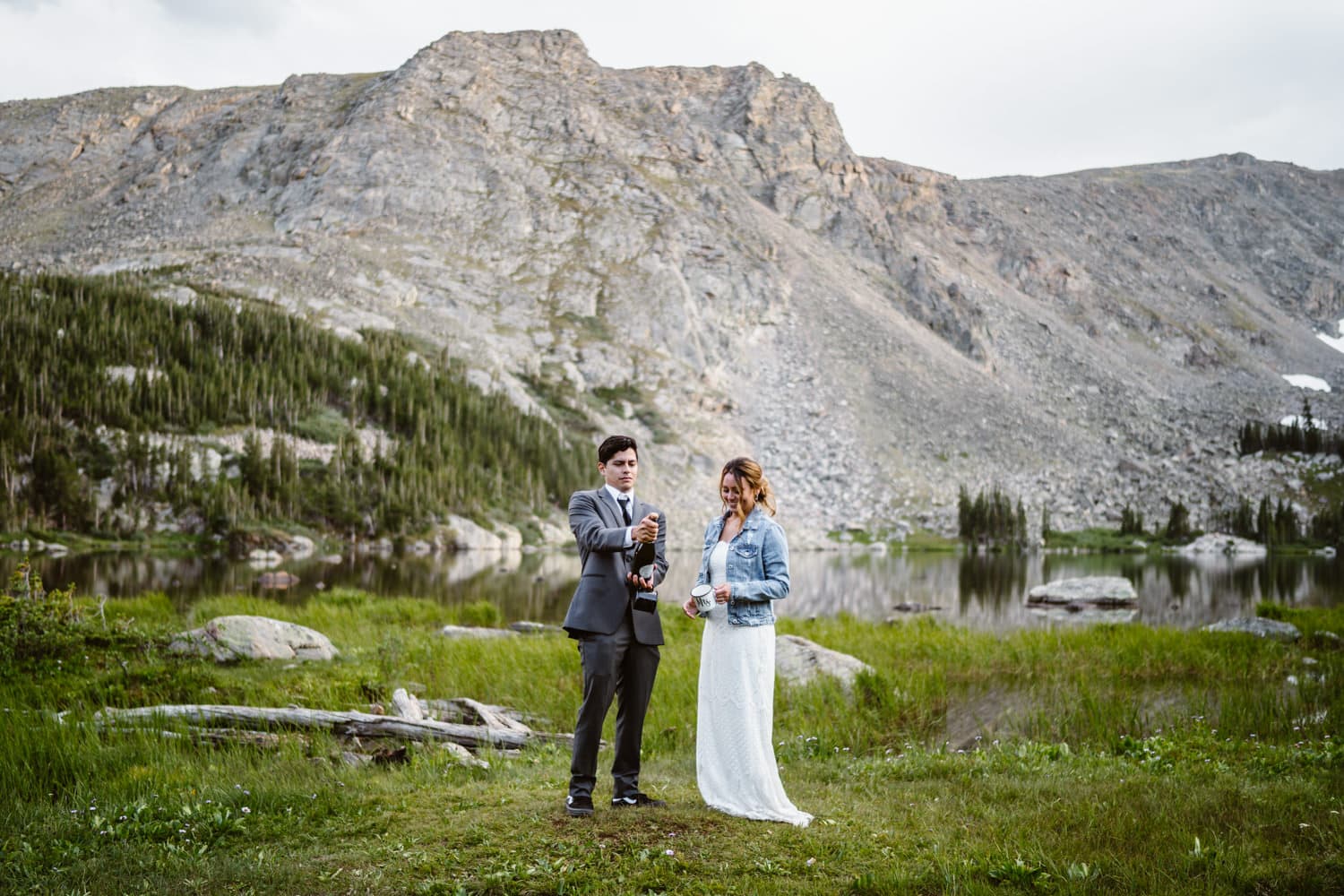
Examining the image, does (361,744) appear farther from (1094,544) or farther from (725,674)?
(1094,544)

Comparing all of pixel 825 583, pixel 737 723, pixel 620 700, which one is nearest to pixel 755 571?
pixel 737 723

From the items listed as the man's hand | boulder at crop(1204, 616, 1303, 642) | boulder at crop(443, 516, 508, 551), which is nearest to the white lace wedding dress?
the man's hand

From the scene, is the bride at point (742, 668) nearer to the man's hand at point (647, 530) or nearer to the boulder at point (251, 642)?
the man's hand at point (647, 530)

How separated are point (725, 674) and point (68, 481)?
6674cm

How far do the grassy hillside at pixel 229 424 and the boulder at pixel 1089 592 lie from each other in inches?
2042

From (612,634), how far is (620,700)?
72 cm

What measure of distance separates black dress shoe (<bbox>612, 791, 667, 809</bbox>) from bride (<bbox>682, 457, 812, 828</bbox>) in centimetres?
38

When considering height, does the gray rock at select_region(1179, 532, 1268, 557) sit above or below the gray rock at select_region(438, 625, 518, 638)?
below

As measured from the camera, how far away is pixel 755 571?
22.5 feet

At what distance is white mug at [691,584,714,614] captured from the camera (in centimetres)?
669

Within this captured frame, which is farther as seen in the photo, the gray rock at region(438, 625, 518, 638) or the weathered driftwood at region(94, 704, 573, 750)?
the gray rock at region(438, 625, 518, 638)

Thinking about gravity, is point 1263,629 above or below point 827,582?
above

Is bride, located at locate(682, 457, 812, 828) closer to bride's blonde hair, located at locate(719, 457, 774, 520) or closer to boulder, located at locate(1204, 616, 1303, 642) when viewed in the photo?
bride's blonde hair, located at locate(719, 457, 774, 520)

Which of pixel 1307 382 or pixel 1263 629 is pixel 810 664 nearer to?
pixel 1263 629
